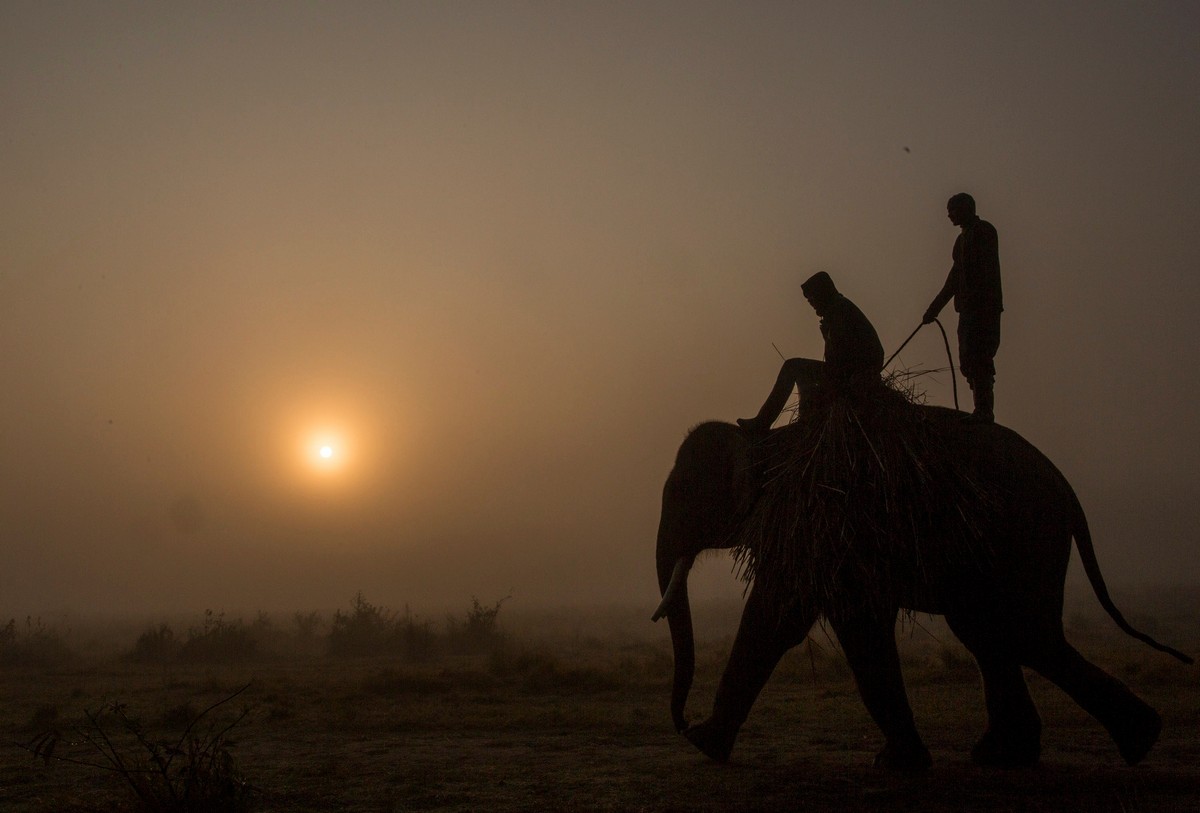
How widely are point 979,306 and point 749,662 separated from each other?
388 centimetres

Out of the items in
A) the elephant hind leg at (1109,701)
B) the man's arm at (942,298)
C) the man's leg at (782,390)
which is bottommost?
the elephant hind leg at (1109,701)

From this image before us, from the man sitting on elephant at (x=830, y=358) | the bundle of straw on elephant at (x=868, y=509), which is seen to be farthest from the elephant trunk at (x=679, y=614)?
the man sitting on elephant at (x=830, y=358)

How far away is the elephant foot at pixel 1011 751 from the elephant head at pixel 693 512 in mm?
2659

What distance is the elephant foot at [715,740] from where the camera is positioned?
6957 millimetres

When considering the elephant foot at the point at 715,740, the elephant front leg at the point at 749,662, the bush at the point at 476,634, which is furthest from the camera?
the bush at the point at 476,634

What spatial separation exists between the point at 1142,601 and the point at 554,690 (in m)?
45.3

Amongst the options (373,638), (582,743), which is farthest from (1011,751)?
(373,638)

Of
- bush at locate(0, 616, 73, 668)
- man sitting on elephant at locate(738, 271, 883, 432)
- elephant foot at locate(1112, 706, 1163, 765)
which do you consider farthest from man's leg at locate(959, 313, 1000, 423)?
bush at locate(0, 616, 73, 668)

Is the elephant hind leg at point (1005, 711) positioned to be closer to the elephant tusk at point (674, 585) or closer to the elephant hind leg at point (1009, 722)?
the elephant hind leg at point (1009, 722)

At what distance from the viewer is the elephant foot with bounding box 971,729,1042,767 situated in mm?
6984

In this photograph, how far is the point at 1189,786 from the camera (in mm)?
5852

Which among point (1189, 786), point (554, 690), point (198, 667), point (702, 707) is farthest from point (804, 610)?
point (198, 667)

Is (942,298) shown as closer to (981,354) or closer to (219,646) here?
(981,354)

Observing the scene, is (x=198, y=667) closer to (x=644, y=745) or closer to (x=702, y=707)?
(x=702, y=707)
